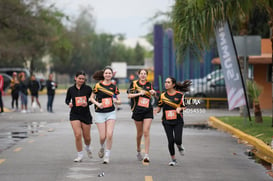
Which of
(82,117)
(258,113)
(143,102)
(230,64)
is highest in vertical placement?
(230,64)

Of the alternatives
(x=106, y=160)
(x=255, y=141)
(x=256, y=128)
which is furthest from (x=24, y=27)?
(x=106, y=160)

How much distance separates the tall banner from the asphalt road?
48.2 inches

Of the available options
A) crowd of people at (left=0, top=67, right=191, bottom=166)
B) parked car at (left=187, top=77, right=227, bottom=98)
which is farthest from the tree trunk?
parked car at (left=187, top=77, right=227, bottom=98)

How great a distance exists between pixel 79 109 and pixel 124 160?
130 cm

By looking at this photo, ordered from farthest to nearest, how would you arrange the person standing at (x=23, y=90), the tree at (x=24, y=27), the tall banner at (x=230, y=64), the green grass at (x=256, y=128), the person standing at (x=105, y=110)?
the tree at (x=24, y=27) → the person standing at (x=23, y=90) → the tall banner at (x=230, y=64) → the green grass at (x=256, y=128) → the person standing at (x=105, y=110)

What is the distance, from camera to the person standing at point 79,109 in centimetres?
1173

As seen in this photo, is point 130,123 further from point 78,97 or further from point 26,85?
point 78,97

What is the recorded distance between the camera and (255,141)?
49.1 ft

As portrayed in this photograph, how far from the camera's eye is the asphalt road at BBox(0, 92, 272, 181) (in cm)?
1013

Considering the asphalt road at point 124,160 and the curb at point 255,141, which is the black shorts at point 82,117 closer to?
the asphalt road at point 124,160

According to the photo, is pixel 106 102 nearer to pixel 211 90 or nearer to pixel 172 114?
pixel 172 114

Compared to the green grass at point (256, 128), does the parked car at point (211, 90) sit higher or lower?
higher

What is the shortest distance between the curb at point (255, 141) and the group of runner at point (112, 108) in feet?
7.25

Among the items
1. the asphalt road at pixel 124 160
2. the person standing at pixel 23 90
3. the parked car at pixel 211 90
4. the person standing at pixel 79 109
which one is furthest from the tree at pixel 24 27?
the person standing at pixel 79 109
